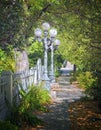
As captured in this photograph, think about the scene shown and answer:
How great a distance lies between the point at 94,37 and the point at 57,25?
33.7 ft

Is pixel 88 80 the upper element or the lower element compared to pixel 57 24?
lower

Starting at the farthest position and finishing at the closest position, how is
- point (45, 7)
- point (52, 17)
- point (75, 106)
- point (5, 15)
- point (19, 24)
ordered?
point (52, 17) < point (45, 7) < point (75, 106) < point (19, 24) < point (5, 15)

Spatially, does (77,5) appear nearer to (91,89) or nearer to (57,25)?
(91,89)

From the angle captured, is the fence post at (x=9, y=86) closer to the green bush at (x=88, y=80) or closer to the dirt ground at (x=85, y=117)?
the dirt ground at (x=85, y=117)

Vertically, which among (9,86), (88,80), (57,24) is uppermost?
(57,24)

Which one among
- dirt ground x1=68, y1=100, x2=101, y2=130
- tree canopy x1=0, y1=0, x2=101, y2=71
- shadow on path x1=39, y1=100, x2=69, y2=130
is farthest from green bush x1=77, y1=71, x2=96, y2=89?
shadow on path x1=39, y1=100, x2=69, y2=130

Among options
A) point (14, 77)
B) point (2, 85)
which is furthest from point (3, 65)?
point (2, 85)

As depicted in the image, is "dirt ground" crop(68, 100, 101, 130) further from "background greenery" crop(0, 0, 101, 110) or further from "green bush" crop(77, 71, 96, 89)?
"green bush" crop(77, 71, 96, 89)

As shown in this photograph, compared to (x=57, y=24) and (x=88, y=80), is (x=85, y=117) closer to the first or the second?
(x=88, y=80)

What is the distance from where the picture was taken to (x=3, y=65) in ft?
64.8

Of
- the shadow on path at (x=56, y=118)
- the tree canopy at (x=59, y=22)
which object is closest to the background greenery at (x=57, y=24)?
the tree canopy at (x=59, y=22)

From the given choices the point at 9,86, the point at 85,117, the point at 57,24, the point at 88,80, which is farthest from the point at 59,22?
the point at 9,86

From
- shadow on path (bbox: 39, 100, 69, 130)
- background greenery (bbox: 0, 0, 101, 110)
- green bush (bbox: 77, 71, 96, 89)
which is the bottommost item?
shadow on path (bbox: 39, 100, 69, 130)

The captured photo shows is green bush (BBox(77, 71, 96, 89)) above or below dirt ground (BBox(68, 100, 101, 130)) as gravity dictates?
Result: above
